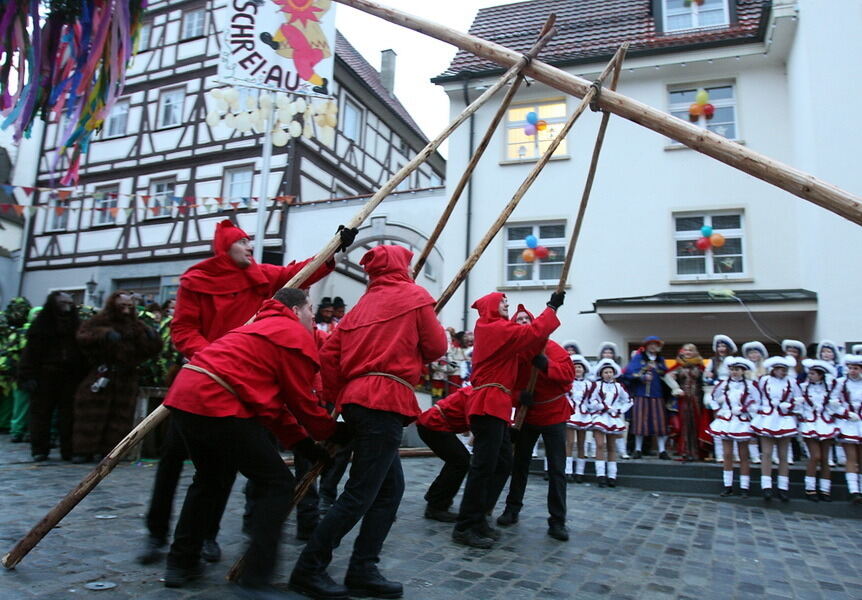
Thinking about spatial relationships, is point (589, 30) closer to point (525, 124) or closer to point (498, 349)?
point (525, 124)

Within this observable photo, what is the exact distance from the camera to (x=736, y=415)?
8305 mm

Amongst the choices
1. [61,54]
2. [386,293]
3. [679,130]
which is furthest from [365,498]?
[61,54]

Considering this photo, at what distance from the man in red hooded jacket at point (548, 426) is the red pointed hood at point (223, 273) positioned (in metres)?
2.27

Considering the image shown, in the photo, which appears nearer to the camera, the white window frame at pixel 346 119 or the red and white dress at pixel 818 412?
the red and white dress at pixel 818 412

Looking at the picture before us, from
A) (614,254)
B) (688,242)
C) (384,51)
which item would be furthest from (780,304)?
(384,51)

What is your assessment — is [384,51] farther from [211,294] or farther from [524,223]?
[211,294]

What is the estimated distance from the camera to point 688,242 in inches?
568

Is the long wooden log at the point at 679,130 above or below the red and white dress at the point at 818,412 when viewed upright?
above

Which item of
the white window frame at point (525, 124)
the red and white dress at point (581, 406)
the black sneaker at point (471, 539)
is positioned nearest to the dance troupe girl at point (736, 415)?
the red and white dress at point (581, 406)

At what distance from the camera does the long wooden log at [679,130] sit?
348cm

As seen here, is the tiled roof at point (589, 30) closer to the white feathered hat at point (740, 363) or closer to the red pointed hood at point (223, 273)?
the white feathered hat at point (740, 363)

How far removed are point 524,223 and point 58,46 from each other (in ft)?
35.5

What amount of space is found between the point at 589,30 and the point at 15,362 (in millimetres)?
14957

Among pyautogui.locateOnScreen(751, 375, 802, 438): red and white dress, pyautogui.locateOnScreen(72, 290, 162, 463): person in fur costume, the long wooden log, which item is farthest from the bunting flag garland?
pyautogui.locateOnScreen(751, 375, 802, 438): red and white dress
